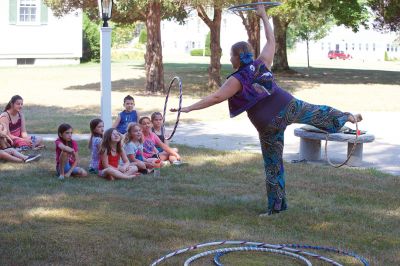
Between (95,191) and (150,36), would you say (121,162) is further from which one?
(150,36)

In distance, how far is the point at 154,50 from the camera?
81.6ft

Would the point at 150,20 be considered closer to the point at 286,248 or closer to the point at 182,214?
the point at 182,214

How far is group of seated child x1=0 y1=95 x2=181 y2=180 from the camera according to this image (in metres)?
9.41

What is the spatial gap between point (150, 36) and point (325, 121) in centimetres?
1863

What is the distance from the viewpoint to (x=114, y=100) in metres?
23.0

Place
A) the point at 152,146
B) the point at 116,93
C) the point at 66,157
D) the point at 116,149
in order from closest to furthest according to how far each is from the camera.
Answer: the point at 66,157
the point at 116,149
the point at 152,146
the point at 116,93

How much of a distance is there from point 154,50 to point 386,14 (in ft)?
49.3

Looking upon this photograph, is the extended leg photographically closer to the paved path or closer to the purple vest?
the purple vest

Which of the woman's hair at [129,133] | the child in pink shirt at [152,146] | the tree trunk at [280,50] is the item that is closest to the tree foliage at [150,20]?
the child in pink shirt at [152,146]

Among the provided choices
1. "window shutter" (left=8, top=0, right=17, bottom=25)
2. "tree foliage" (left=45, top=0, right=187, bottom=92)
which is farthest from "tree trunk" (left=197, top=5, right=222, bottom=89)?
"window shutter" (left=8, top=0, right=17, bottom=25)

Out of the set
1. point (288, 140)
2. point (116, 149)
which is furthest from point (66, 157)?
point (288, 140)

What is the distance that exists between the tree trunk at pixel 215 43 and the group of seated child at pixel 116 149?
14151 mm

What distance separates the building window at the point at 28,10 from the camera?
3828cm

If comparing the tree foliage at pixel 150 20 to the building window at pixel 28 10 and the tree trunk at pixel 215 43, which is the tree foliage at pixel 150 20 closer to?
the tree trunk at pixel 215 43
